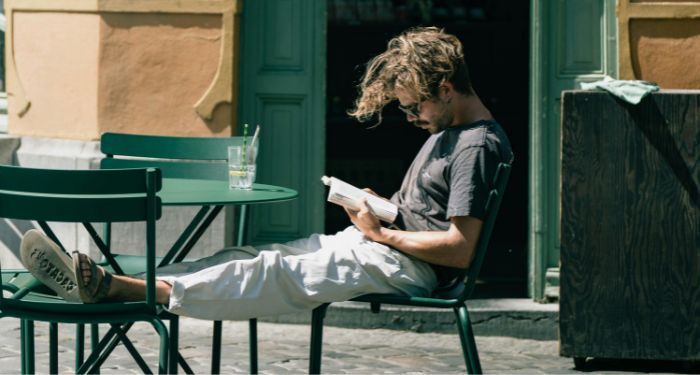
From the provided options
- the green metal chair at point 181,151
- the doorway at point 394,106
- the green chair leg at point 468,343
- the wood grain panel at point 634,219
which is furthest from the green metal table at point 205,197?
the doorway at point 394,106

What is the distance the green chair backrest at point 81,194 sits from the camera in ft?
14.6

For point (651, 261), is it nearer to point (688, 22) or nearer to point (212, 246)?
point (688, 22)

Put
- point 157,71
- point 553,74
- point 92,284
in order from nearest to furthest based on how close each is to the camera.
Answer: point 92,284 → point 553,74 → point 157,71

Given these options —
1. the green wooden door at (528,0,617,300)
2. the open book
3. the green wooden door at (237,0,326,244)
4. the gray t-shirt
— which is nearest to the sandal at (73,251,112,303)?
the open book

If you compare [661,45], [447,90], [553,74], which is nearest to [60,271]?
[447,90]

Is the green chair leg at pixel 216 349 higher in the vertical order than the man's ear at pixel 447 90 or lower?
lower

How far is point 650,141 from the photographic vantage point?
22.0 ft

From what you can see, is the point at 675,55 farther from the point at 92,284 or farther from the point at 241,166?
the point at 92,284

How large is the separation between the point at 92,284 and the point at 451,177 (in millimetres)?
1276

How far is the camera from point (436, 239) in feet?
16.3

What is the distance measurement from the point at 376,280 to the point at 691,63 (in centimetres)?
342

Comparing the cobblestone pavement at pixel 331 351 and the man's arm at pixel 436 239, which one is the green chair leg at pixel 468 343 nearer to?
the man's arm at pixel 436 239

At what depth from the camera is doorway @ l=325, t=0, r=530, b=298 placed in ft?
35.6

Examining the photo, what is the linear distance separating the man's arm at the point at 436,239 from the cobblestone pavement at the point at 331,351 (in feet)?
6.15
